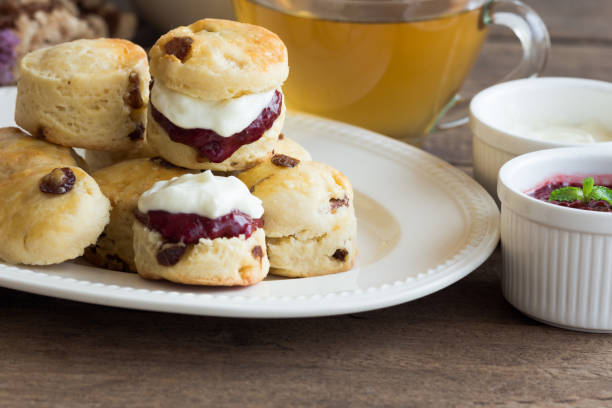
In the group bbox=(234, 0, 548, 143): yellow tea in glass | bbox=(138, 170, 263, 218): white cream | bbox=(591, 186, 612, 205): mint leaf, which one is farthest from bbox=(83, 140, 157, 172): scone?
bbox=(591, 186, 612, 205): mint leaf

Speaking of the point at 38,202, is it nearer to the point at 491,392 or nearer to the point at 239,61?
the point at 239,61

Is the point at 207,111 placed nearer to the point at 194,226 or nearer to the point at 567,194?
the point at 194,226

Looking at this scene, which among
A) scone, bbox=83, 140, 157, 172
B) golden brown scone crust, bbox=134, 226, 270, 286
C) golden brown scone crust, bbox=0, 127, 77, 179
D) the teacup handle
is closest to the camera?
golden brown scone crust, bbox=134, 226, 270, 286

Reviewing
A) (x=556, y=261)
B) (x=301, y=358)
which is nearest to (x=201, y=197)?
(x=301, y=358)

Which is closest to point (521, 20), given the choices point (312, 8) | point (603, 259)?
A: point (312, 8)

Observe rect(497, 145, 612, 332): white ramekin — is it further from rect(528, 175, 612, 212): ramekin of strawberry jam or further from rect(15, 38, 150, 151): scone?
rect(15, 38, 150, 151): scone
